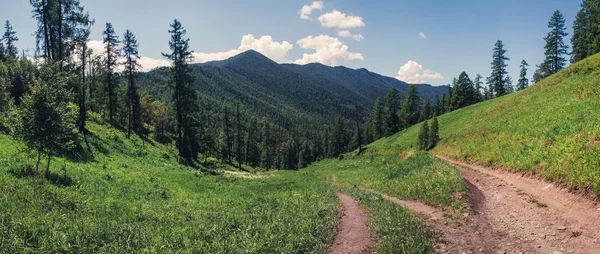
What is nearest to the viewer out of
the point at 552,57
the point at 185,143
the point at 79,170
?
the point at 79,170

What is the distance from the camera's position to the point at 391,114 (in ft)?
272

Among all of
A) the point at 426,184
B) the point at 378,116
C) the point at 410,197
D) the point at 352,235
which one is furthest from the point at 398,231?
the point at 378,116

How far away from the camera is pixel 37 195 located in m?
11.0

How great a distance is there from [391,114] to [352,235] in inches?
3026

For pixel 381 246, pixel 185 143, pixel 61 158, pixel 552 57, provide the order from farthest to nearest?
pixel 552 57
pixel 185 143
pixel 61 158
pixel 381 246

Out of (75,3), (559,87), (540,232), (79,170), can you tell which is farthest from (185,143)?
(559,87)

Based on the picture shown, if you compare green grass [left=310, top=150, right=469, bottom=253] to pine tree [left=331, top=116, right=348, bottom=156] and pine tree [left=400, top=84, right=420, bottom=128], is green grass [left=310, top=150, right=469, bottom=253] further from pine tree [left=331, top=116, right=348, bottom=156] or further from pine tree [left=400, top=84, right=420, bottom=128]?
pine tree [left=331, top=116, right=348, bottom=156]

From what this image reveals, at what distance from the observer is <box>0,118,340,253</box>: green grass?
800 centimetres

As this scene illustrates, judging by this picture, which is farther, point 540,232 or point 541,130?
point 541,130

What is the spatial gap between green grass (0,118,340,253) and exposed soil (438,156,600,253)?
625 centimetres

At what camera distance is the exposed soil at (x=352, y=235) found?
9531 millimetres

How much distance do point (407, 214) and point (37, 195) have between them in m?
15.5

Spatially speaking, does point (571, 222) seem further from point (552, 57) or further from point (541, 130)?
point (552, 57)

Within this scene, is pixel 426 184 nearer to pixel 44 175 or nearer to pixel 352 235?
pixel 352 235
